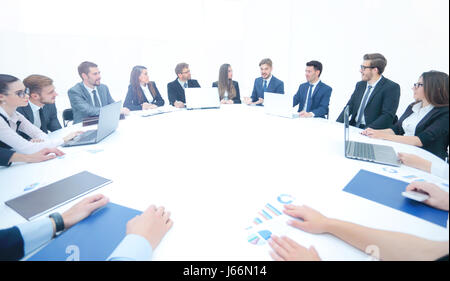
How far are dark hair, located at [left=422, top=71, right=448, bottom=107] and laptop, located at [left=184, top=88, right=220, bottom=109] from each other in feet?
7.81

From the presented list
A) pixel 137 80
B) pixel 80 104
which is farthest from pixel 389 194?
pixel 137 80

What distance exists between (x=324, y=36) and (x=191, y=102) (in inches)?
109

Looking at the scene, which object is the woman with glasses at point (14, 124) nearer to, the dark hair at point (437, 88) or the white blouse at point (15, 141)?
the white blouse at point (15, 141)

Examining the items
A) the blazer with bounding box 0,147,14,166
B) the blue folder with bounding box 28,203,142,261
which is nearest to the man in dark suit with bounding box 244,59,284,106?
the blazer with bounding box 0,147,14,166

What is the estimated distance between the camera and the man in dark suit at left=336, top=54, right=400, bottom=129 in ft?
7.65

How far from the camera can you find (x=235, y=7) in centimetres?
558

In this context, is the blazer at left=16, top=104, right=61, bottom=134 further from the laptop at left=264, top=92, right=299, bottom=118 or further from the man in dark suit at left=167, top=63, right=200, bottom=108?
the laptop at left=264, top=92, right=299, bottom=118

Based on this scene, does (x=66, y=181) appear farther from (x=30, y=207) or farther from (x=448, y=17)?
(x=448, y=17)

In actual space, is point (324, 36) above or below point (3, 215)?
above

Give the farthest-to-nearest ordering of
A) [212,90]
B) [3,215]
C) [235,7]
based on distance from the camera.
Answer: [235,7]
[212,90]
[3,215]

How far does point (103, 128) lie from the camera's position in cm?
183
